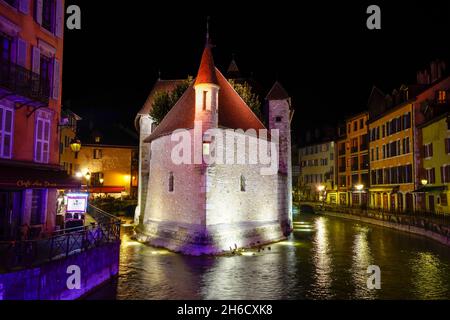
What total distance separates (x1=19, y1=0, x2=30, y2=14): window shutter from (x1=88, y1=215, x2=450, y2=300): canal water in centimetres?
1121

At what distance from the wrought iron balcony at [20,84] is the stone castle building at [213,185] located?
8.90 meters

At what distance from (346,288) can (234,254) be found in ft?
26.5

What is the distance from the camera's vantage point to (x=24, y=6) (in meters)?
15.1

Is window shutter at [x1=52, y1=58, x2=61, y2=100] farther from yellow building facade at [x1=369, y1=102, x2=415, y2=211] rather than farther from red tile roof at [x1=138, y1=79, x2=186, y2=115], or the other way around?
yellow building facade at [x1=369, y1=102, x2=415, y2=211]

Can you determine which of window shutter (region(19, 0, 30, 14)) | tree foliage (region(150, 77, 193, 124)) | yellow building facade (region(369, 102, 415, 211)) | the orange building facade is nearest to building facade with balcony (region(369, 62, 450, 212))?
yellow building facade (region(369, 102, 415, 211))

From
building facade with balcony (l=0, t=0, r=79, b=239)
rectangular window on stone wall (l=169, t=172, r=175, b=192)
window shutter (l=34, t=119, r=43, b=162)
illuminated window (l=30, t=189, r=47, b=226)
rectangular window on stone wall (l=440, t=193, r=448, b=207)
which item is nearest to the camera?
building facade with balcony (l=0, t=0, r=79, b=239)

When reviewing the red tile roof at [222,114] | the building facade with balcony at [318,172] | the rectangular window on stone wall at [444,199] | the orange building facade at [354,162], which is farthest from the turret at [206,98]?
the building facade with balcony at [318,172]

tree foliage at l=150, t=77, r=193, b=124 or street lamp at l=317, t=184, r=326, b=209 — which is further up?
tree foliage at l=150, t=77, r=193, b=124

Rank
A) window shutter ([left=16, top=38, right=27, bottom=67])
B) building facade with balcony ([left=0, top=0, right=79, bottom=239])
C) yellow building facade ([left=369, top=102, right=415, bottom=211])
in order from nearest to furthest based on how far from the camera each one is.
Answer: building facade with balcony ([left=0, top=0, right=79, bottom=239]) → window shutter ([left=16, top=38, right=27, bottom=67]) → yellow building facade ([left=369, top=102, right=415, bottom=211])

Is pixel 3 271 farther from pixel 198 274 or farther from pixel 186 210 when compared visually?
pixel 186 210

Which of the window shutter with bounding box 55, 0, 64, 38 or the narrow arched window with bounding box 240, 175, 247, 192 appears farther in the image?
the narrow arched window with bounding box 240, 175, 247, 192

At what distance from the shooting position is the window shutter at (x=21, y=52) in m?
14.8

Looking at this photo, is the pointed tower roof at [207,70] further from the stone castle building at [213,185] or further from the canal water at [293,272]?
the canal water at [293,272]

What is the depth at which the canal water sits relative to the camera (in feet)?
43.2
